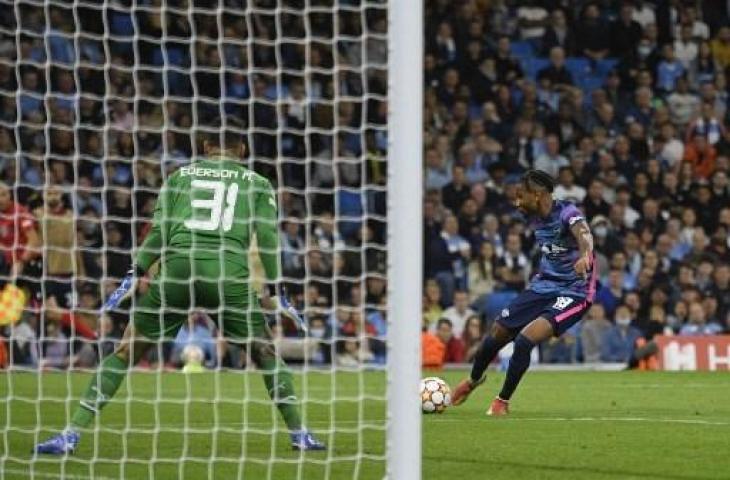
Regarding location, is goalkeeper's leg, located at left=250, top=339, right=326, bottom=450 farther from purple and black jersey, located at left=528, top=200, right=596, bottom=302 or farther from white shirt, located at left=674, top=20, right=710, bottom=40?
white shirt, located at left=674, top=20, right=710, bottom=40

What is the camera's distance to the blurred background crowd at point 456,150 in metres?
17.2

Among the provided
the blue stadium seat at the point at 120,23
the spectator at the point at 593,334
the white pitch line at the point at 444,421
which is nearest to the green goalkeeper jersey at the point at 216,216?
the white pitch line at the point at 444,421

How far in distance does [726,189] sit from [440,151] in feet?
13.5

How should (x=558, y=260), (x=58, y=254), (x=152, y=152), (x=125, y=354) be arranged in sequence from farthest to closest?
(x=152, y=152), (x=58, y=254), (x=558, y=260), (x=125, y=354)

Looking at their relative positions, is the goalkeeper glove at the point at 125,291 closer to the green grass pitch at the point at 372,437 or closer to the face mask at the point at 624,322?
the green grass pitch at the point at 372,437

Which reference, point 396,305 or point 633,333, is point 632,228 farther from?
point 396,305

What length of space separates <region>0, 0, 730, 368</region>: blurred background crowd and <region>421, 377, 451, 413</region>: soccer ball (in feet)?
14.0

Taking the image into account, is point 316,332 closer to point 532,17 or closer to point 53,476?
point 532,17

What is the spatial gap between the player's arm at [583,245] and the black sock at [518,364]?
2.23 feet

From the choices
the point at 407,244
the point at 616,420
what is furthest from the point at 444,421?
the point at 407,244

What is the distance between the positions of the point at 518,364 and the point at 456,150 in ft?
35.9

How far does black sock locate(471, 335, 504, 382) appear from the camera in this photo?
12.5m

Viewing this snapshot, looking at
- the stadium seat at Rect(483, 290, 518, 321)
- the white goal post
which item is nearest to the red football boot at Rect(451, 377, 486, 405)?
the white goal post

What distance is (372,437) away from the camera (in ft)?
33.7
